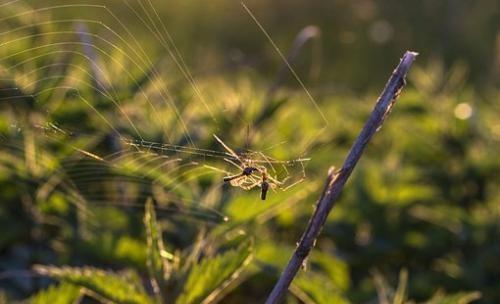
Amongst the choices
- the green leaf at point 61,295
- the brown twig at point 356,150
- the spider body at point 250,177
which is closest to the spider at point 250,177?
the spider body at point 250,177

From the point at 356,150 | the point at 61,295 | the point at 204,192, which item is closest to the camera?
the point at 356,150

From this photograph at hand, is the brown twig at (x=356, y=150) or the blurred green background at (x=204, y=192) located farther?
the blurred green background at (x=204, y=192)

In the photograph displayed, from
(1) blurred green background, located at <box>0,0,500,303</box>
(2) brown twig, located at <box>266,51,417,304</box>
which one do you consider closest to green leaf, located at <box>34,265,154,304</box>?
(1) blurred green background, located at <box>0,0,500,303</box>

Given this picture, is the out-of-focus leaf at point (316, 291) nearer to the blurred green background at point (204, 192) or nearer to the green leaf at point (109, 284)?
the blurred green background at point (204, 192)

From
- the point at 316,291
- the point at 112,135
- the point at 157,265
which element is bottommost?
the point at 316,291

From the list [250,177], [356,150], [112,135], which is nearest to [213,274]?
[250,177]

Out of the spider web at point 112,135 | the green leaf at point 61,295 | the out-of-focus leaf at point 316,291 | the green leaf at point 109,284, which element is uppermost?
the spider web at point 112,135

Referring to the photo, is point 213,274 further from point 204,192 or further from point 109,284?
point 204,192

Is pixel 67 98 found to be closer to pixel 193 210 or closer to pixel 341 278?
pixel 193 210
